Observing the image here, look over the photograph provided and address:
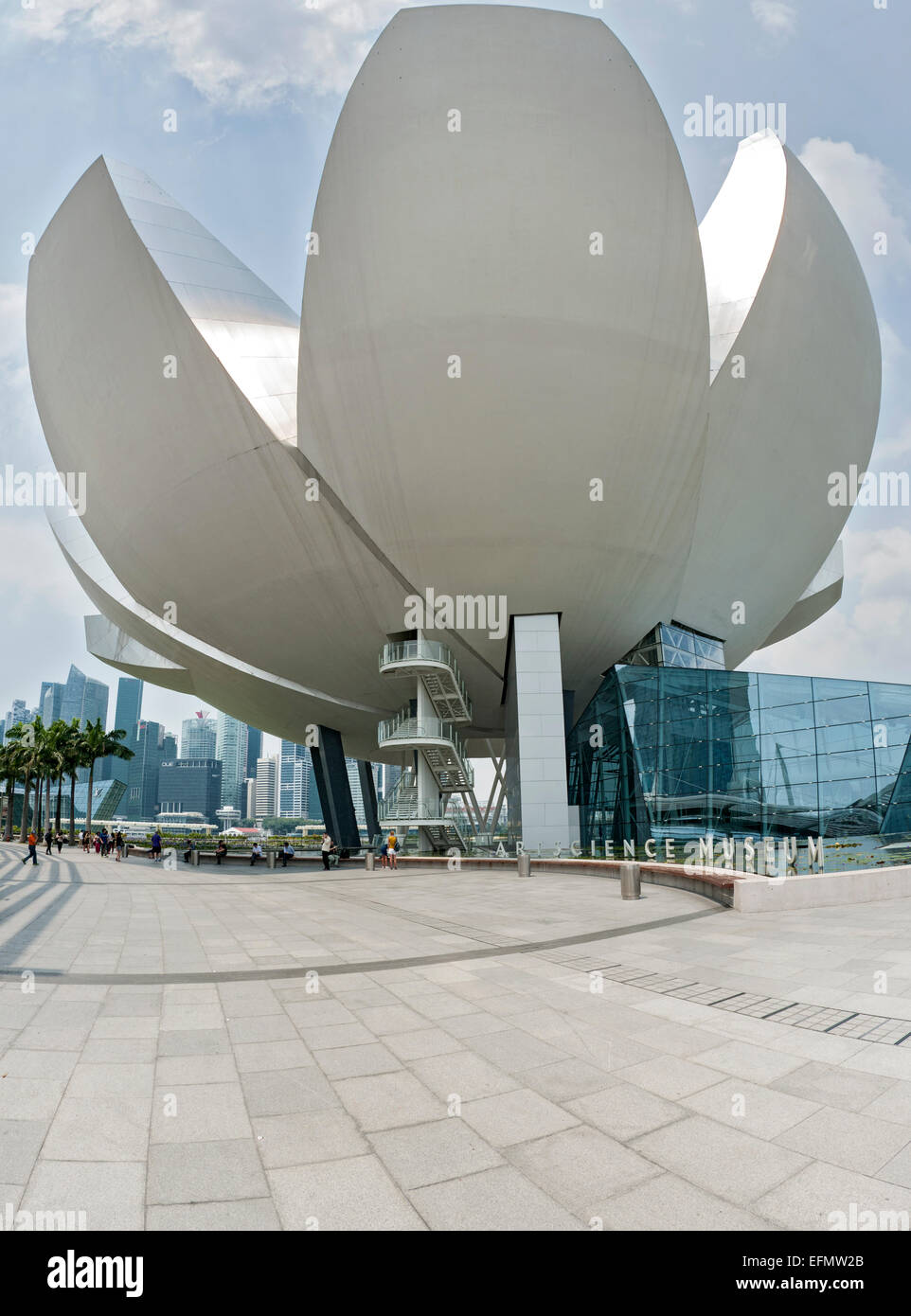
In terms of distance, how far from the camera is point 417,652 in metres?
28.0

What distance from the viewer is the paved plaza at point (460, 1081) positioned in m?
2.90

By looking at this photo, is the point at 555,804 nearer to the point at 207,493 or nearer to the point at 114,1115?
Answer: the point at 207,493

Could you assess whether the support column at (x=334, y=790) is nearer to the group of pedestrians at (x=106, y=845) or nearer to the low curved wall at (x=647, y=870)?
the group of pedestrians at (x=106, y=845)

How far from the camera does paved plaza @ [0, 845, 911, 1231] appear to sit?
2896 mm

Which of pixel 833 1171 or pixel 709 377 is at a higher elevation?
pixel 709 377

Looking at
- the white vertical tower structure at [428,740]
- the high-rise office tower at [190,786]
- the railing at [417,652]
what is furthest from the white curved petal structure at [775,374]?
the high-rise office tower at [190,786]

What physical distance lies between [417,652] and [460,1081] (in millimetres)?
23942

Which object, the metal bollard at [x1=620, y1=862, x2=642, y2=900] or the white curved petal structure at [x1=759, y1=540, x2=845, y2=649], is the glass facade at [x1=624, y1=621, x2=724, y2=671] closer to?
the white curved petal structure at [x1=759, y1=540, x2=845, y2=649]

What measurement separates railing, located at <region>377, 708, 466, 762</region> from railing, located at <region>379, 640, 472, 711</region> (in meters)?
2.09

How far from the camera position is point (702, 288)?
20750 mm

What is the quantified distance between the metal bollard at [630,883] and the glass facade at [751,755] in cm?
1177

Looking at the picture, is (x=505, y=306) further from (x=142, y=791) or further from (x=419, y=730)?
(x=142, y=791)
